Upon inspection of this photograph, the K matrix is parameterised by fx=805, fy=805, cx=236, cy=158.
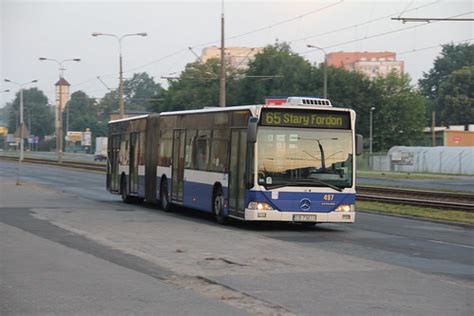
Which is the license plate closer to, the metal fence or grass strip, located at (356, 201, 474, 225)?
grass strip, located at (356, 201, 474, 225)

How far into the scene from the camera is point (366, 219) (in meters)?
23.0

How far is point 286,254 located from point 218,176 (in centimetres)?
645

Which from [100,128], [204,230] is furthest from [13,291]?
[100,128]

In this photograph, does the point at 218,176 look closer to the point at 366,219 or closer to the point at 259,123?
the point at 259,123

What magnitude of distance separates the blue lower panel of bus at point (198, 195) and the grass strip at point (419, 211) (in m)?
6.94

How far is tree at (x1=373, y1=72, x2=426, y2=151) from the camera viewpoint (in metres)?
90.8

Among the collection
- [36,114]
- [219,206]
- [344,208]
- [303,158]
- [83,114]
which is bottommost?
[219,206]

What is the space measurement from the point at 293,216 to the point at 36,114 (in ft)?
467

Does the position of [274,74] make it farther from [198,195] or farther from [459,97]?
[198,195]

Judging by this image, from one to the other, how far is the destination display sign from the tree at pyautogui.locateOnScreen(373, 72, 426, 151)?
72607 millimetres

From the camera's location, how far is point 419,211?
25.4m

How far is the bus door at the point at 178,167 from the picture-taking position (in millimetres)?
22594

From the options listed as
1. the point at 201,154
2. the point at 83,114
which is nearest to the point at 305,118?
the point at 201,154

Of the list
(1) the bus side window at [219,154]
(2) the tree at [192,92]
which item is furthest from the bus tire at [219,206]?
(2) the tree at [192,92]
